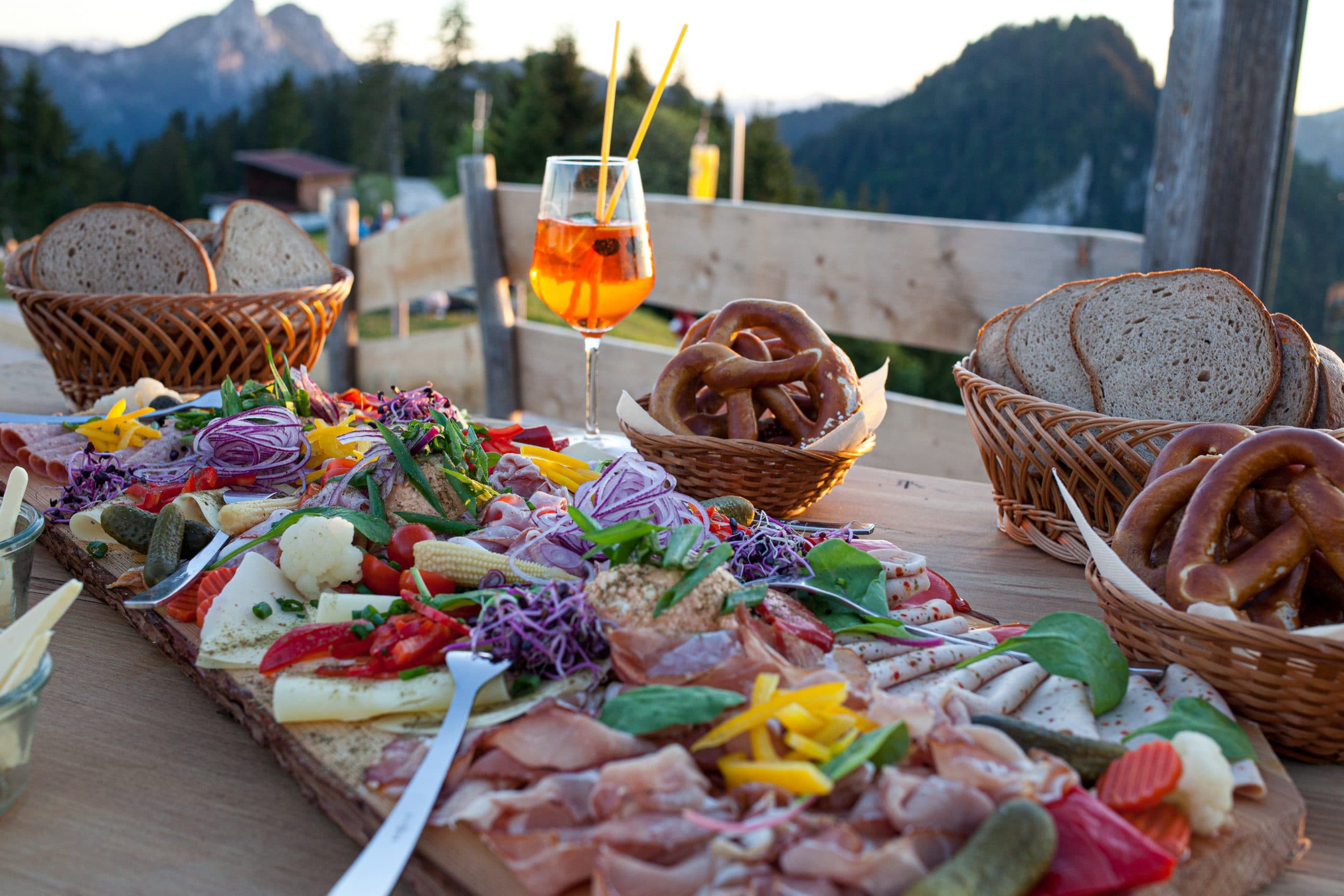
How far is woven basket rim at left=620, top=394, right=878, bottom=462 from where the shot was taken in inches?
70.4

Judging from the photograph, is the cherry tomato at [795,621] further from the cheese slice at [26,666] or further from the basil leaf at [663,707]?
the cheese slice at [26,666]

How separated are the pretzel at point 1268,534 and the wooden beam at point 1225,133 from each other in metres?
2.35

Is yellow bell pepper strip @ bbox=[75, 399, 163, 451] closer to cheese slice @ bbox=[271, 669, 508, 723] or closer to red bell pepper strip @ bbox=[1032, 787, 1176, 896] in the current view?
cheese slice @ bbox=[271, 669, 508, 723]

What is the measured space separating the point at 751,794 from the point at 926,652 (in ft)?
1.36

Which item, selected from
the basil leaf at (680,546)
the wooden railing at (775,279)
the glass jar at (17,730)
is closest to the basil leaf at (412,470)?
the basil leaf at (680,546)

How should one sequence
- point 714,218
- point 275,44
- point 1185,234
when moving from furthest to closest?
point 275,44 < point 714,218 < point 1185,234

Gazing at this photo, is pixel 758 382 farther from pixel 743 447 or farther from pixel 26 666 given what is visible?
pixel 26 666

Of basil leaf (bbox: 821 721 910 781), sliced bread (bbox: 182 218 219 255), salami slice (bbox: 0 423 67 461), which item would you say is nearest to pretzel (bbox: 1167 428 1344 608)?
basil leaf (bbox: 821 721 910 781)

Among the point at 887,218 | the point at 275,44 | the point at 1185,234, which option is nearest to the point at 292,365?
the point at 887,218

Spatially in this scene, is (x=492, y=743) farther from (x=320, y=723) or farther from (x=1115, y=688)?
(x=1115, y=688)

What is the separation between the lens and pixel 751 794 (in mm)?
921

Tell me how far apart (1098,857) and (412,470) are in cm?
115

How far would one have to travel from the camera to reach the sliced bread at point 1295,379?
167 centimetres

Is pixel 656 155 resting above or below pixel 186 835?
above
